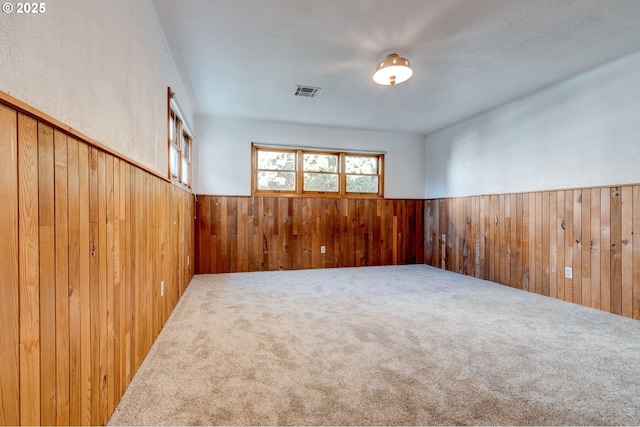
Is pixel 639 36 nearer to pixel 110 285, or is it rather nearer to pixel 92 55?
pixel 92 55

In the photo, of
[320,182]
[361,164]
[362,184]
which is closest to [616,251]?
[362,184]

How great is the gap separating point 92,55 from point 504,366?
2703mm

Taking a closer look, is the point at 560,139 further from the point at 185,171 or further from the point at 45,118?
the point at 185,171

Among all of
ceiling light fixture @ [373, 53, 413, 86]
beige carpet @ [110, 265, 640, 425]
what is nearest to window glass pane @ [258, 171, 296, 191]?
beige carpet @ [110, 265, 640, 425]

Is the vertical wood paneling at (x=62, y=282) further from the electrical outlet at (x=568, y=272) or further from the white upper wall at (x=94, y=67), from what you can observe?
the electrical outlet at (x=568, y=272)

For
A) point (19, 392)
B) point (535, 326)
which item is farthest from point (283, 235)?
point (19, 392)

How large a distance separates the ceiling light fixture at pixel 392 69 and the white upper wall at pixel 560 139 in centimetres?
198

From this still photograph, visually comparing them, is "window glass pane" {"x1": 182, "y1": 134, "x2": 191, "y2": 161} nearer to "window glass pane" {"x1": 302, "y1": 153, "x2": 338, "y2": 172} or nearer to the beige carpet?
"window glass pane" {"x1": 302, "y1": 153, "x2": 338, "y2": 172}

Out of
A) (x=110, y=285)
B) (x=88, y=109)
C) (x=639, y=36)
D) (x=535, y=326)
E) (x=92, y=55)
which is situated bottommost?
(x=535, y=326)

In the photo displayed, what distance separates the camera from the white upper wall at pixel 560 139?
277 cm

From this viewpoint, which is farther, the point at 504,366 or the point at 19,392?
the point at 504,366

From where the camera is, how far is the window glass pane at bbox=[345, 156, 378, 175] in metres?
5.31

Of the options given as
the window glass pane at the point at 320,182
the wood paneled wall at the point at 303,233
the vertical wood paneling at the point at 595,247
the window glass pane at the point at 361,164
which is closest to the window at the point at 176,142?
the wood paneled wall at the point at 303,233

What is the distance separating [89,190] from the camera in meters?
1.14
